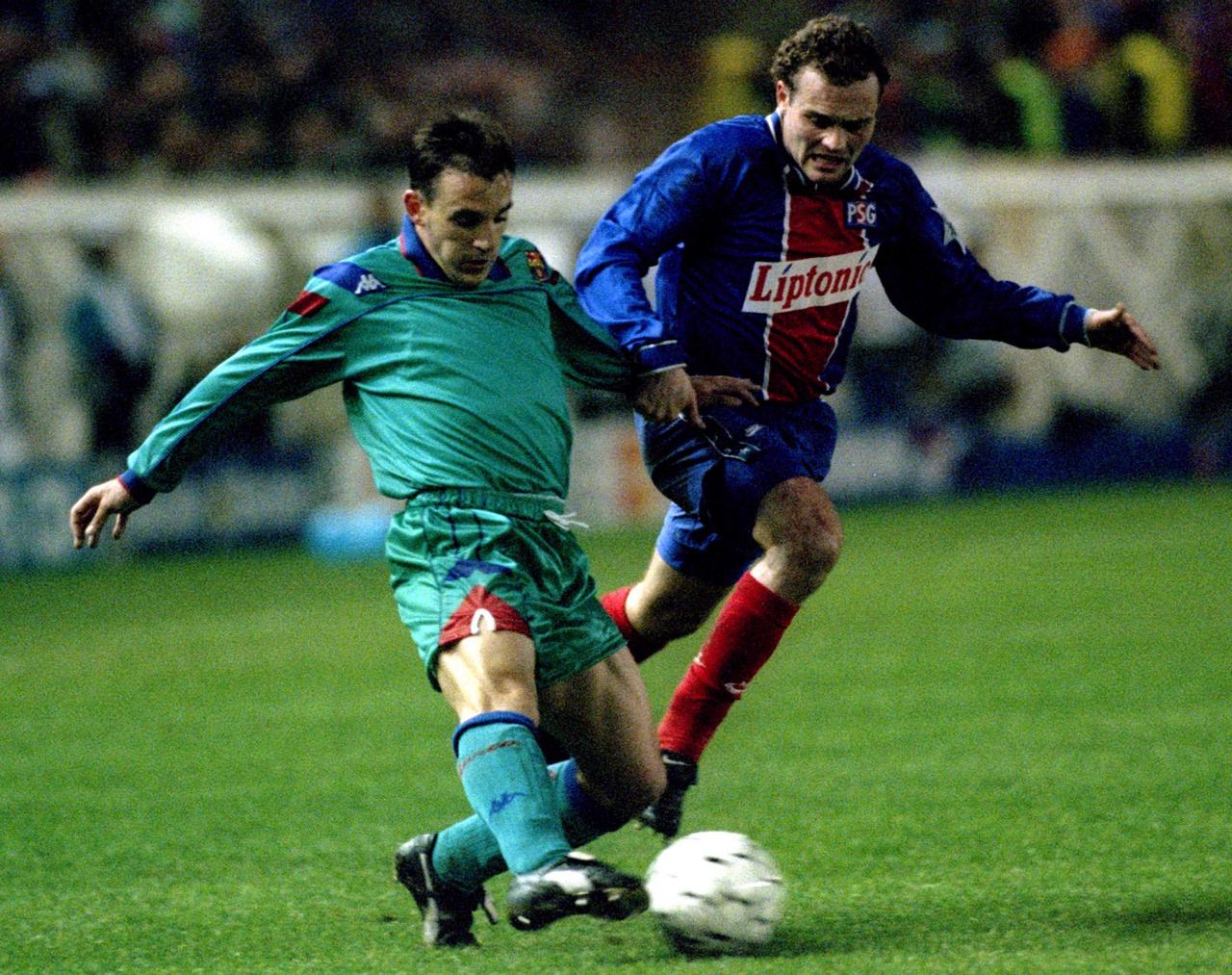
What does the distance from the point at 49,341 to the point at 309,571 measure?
8.34ft

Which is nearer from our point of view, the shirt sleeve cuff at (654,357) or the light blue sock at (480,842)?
the light blue sock at (480,842)

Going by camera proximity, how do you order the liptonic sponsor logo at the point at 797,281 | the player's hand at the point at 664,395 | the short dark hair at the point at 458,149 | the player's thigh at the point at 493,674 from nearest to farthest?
the player's thigh at the point at 493,674, the short dark hair at the point at 458,149, the player's hand at the point at 664,395, the liptonic sponsor logo at the point at 797,281

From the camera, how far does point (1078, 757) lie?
6383 millimetres

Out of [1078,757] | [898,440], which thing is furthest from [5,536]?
[1078,757]

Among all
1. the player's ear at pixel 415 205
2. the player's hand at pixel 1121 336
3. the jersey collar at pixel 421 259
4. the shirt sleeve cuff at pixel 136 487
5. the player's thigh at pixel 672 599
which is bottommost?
the player's thigh at pixel 672 599

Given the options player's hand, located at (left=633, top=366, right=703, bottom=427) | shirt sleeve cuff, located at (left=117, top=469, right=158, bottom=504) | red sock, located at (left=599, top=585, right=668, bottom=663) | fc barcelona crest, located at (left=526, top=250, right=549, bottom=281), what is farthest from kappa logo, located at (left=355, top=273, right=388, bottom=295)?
red sock, located at (left=599, top=585, right=668, bottom=663)

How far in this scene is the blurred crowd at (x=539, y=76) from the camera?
1481 cm

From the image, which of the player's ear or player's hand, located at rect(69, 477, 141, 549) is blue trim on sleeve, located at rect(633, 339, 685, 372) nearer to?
the player's ear

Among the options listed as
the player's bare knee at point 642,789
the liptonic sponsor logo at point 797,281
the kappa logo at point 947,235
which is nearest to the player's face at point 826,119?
the liptonic sponsor logo at point 797,281

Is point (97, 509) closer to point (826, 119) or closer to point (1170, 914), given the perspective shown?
point (826, 119)

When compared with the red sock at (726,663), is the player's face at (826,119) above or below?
above

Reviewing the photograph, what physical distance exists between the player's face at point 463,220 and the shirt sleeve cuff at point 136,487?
30.4 inches

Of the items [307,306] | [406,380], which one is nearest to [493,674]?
[406,380]

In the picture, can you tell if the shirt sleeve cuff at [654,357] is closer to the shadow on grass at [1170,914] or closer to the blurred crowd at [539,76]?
the shadow on grass at [1170,914]
